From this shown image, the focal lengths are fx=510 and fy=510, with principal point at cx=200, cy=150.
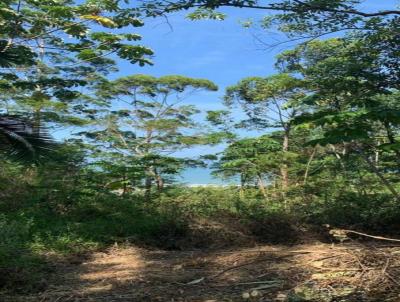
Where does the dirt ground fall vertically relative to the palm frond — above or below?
below

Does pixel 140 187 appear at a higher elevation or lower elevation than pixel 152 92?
lower

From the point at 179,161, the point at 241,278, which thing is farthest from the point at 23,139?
the point at 179,161

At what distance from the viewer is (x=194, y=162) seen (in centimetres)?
1872

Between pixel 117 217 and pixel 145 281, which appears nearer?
pixel 145 281

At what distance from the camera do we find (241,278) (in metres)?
5.22

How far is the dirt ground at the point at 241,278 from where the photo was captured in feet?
14.9

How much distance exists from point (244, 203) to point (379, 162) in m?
6.13

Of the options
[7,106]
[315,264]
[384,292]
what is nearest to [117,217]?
[315,264]

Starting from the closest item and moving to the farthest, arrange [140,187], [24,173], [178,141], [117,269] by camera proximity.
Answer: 1. [117,269]
2. [24,173]
3. [140,187]
4. [178,141]

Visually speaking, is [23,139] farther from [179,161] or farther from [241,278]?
[179,161]

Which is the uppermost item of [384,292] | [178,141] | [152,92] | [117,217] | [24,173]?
[152,92]

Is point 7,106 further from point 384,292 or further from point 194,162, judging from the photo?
point 384,292

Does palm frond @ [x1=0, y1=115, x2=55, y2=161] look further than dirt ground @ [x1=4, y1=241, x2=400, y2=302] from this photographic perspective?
Yes

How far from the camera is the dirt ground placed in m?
4.54
